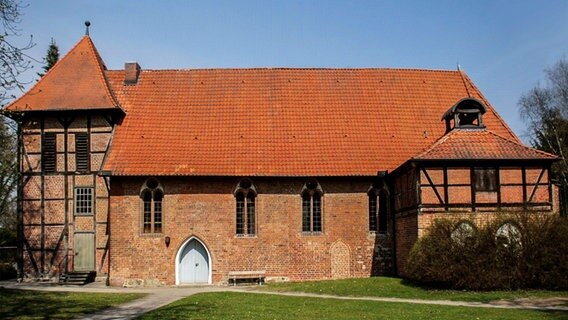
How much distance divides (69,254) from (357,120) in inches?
573

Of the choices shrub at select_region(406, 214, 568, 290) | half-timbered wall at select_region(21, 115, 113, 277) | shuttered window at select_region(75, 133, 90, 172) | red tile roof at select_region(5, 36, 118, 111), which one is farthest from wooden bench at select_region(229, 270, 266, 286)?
red tile roof at select_region(5, 36, 118, 111)

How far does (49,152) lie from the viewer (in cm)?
2861

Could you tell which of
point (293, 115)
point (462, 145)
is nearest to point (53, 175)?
point (293, 115)

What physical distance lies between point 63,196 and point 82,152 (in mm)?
2148

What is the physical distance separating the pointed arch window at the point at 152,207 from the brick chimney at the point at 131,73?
6442 mm

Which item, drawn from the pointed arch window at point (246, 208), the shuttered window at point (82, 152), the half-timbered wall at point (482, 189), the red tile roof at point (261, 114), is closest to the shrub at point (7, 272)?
the shuttered window at point (82, 152)

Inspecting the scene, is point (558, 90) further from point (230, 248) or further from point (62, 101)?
point (62, 101)

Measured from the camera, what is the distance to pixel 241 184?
27.5 meters

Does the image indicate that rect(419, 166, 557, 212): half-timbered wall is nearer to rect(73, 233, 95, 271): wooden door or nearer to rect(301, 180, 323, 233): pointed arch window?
rect(301, 180, 323, 233): pointed arch window

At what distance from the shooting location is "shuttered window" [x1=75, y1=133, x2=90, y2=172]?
1120 inches

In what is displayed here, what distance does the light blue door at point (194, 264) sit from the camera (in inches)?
1063

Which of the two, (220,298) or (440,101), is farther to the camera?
(440,101)

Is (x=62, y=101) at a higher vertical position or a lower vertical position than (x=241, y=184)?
higher

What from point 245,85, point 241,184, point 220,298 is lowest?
point 220,298
